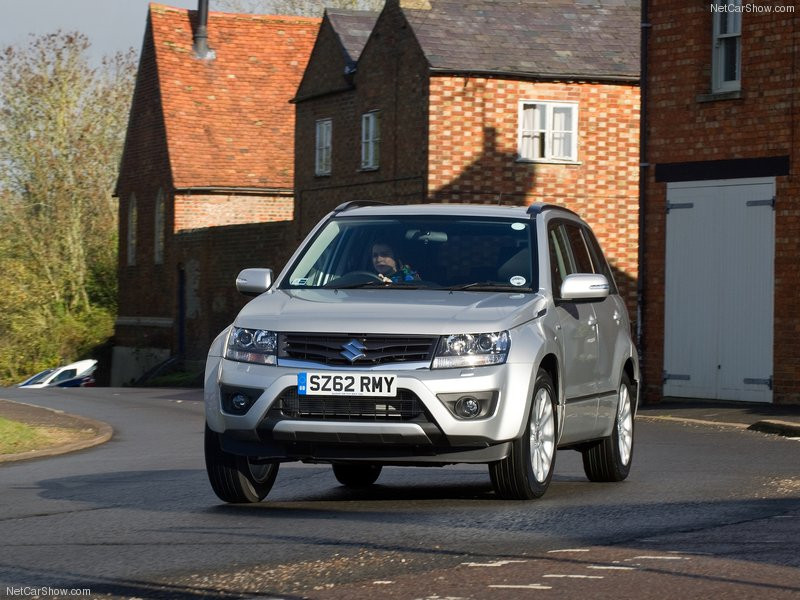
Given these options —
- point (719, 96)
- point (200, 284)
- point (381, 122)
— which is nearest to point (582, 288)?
point (719, 96)

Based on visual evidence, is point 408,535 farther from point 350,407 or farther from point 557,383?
point 557,383

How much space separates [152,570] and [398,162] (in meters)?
30.4

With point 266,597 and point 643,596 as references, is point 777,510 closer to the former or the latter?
point 643,596

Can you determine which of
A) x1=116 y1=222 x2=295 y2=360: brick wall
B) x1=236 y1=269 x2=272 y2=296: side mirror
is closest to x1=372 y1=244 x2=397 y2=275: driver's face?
x1=236 y1=269 x2=272 y2=296: side mirror

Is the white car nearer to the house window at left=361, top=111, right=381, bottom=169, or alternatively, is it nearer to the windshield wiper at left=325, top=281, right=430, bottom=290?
the house window at left=361, top=111, right=381, bottom=169

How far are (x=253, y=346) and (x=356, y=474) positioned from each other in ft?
7.42

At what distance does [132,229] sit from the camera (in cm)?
5459

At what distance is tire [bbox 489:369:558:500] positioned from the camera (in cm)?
998

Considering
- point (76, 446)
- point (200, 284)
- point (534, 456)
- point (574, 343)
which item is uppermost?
point (574, 343)

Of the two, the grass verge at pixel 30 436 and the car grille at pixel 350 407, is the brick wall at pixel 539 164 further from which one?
the car grille at pixel 350 407

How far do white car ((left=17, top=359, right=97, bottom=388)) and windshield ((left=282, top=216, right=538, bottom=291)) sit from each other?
3533 centimetres

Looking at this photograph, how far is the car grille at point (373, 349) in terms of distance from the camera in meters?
9.61

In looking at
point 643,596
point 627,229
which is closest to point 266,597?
point 643,596

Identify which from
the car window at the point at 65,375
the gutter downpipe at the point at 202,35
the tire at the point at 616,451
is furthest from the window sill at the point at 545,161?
the tire at the point at 616,451
